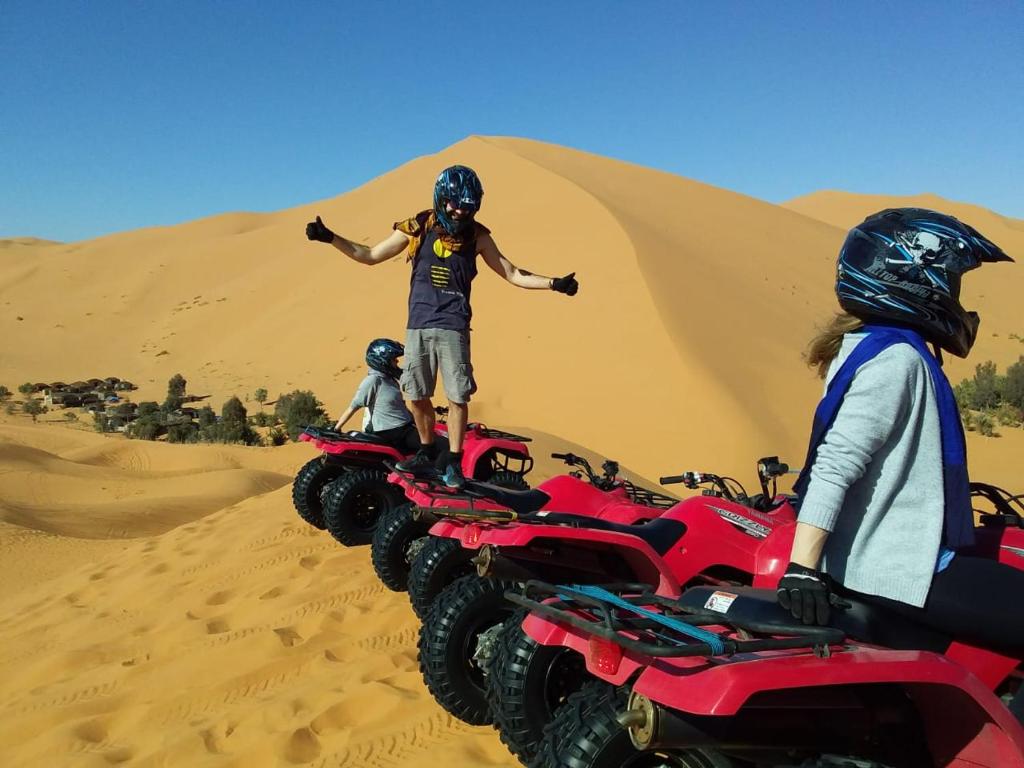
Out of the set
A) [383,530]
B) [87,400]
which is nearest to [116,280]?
[87,400]

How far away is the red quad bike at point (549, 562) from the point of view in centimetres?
311

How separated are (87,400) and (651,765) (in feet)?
87.5

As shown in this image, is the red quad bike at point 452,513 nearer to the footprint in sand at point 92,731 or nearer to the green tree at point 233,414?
the footprint in sand at point 92,731

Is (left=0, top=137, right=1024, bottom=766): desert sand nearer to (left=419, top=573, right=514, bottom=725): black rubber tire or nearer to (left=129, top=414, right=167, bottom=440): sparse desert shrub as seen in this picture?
(left=419, top=573, right=514, bottom=725): black rubber tire

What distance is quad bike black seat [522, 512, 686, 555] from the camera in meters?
3.15

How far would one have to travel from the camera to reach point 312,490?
23.1ft

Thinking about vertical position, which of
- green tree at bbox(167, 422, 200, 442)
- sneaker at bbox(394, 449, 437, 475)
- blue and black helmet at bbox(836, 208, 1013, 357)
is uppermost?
blue and black helmet at bbox(836, 208, 1013, 357)

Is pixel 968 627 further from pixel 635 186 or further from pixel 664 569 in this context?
pixel 635 186

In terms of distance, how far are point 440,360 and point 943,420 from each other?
317cm

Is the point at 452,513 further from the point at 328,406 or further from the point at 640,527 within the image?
the point at 328,406

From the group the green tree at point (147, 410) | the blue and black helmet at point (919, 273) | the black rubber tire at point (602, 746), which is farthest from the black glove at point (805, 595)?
the green tree at point (147, 410)

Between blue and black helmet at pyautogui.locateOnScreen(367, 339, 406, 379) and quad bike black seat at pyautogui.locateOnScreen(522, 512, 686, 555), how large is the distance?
3692mm

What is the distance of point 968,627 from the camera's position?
1944 millimetres

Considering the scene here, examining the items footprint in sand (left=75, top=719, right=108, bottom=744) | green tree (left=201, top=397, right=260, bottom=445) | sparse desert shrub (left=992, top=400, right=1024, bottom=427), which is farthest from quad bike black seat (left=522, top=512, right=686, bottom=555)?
sparse desert shrub (left=992, top=400, right=1024, bottom=427)
